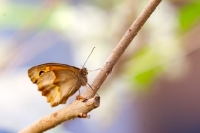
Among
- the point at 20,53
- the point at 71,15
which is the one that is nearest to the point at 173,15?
the point at 71,15

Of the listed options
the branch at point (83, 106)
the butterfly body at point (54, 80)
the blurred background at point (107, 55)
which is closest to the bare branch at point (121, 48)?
the branch at point (83, 106)

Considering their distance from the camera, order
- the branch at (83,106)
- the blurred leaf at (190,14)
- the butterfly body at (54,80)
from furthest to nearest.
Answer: the blurred leaf at (190,14) → the butterfly body at (54,80) → the branch at (83,106)

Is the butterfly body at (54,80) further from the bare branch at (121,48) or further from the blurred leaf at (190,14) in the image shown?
the blurred leaf at (190,14)

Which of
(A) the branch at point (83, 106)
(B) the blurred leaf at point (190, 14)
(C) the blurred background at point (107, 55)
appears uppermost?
(B) the blurred leaf at point (190, 14)

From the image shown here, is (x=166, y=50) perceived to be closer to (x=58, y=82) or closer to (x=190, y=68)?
(x=190, y=68)

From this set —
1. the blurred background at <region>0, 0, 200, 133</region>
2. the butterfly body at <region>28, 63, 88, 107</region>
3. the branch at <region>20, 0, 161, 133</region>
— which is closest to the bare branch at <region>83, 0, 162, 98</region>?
the branch at <region>20, 0, 161, 133</region>

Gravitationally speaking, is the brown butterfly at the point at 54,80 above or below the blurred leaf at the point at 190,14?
below

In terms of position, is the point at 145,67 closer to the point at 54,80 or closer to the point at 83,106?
the point at 54,80
